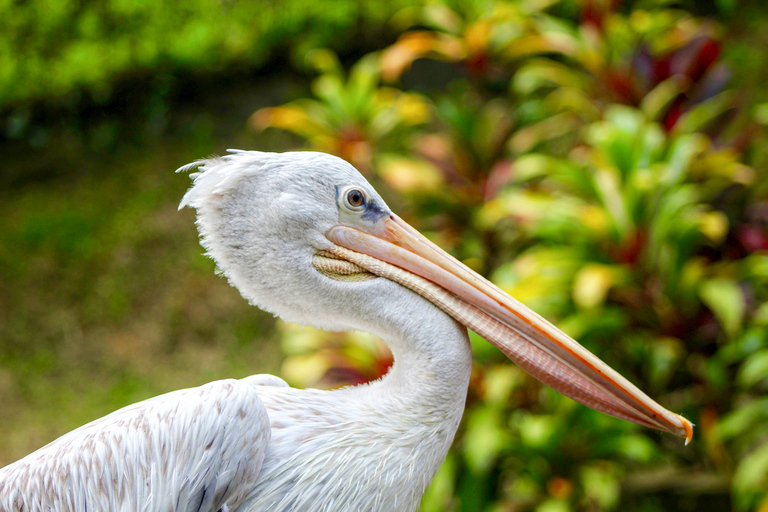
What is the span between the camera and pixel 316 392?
157cm

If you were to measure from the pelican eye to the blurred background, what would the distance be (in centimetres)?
161

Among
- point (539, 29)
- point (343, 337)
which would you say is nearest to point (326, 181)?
point (343, 337)

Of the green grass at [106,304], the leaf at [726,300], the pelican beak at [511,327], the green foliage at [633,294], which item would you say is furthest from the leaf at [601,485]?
the green grass at [106,304]

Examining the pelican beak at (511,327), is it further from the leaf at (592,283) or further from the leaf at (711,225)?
the leaf at (711,225)

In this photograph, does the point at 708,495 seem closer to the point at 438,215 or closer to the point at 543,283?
the point at 543,283

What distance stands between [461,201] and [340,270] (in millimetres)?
2688

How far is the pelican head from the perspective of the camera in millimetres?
1491

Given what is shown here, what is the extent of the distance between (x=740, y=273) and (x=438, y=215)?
174 centimetres

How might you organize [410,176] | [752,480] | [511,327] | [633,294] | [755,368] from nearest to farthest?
1. [511,327]
2. [752,480]
3. [755,368]
4. [633,294]
5. [410,176]

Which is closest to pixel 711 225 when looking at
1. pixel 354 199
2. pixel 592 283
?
pixel 592 283

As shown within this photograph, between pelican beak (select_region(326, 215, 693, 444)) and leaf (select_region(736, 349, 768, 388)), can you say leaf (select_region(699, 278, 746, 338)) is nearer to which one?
leaf (select_region(736, 349, 768, 388))

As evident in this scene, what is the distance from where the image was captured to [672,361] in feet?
10.2

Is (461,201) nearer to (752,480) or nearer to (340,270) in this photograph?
(752,480)

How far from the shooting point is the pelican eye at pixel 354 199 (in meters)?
1.54
